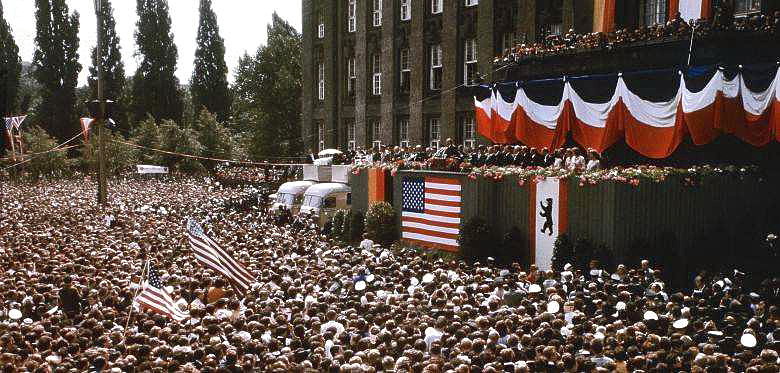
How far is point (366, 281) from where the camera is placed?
15242mm

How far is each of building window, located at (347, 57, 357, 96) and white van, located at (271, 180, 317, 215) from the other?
859 cm

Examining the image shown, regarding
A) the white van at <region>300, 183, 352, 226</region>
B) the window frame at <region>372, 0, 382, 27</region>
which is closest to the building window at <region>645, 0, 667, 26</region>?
the white van at <region>300, 183, 352, 226</region>

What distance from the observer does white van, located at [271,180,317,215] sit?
34.4m

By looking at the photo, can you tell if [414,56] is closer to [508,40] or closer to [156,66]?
[508,40]

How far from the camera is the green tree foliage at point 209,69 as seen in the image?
71500 millimetres

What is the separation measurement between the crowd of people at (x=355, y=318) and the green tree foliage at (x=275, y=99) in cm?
3656

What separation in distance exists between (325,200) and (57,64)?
4398 cm

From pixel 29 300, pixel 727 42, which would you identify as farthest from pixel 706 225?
pixel 29 300

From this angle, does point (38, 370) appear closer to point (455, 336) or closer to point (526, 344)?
point (455, 336)

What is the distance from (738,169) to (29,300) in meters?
18.7

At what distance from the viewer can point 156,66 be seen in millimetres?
69000

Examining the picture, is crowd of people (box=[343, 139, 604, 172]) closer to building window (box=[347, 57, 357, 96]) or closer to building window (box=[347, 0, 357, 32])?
building window (box=[347, 57, 357, 96])

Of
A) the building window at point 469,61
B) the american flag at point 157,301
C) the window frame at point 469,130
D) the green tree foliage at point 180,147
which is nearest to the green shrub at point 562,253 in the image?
the american flag at point 157,301

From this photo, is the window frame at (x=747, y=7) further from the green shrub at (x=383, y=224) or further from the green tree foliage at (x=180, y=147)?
the green tree foliage at (x=180, y=147)
